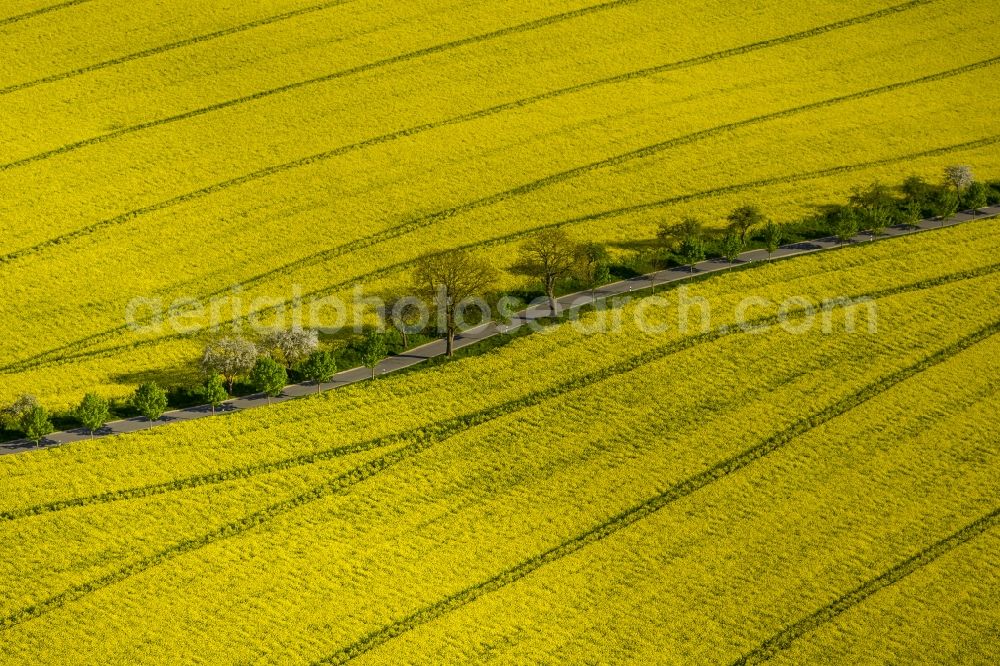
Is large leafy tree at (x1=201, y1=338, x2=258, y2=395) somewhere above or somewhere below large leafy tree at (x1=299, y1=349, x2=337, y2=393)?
above

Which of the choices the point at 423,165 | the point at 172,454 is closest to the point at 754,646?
the point at 172,454

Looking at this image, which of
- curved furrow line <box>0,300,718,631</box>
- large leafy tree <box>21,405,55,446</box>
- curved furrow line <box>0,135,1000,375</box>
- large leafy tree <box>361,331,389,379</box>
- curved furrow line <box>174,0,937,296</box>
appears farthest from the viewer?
curved furrow line <box>174,0,937,296</box>

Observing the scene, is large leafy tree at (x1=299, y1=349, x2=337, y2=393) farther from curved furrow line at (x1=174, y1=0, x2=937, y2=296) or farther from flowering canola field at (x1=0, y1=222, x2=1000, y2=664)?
curved furrow line at (x1=174, y1=0, x2=937, y2=296)

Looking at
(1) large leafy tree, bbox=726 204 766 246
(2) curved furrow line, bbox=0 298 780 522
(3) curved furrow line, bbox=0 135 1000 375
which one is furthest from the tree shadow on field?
(1) large leafy tree, bbox=726 204 766 246

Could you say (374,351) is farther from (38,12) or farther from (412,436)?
(38,12)

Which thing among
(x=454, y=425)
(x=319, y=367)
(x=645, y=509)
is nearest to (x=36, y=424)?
(x=319, y=367)

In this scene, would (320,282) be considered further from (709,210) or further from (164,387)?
(709,210)
